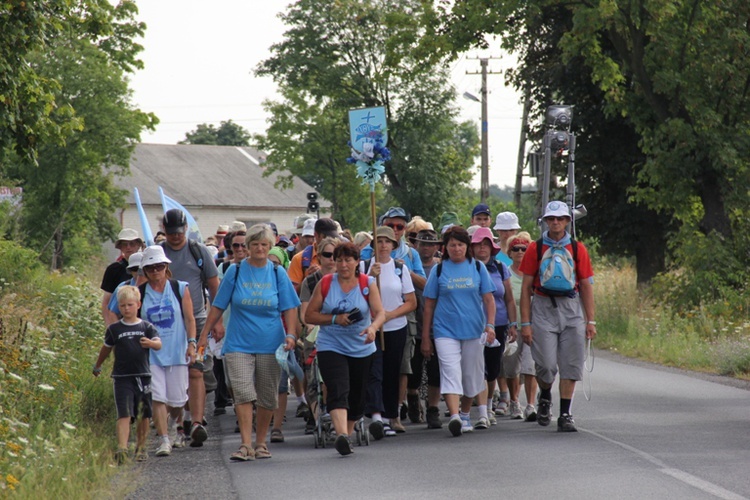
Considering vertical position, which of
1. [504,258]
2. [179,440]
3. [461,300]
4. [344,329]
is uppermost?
[504,258]

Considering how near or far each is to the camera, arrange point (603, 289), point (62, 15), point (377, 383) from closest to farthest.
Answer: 1. point (377, 383)
2. point (62, 15)
3. point (603, 289)

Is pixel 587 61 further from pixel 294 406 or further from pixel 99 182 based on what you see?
pixel 99 182

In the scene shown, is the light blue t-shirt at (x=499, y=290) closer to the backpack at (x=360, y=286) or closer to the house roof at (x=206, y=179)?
the backpack at (x=360, y=286)

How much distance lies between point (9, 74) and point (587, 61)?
13.9 metres

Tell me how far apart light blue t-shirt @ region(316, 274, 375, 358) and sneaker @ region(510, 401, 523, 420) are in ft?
9.31

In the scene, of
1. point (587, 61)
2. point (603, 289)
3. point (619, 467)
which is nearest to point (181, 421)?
point (619, 467)

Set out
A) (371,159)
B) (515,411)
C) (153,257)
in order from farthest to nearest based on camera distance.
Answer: (515,411) → (371,159) → (153,257)

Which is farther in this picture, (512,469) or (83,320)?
(83,320)

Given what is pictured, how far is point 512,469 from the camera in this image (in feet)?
29.9

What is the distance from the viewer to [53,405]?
10.7 m

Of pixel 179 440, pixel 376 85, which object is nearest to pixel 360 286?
pixel 179 440

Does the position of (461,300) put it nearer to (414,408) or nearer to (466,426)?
(466,426)

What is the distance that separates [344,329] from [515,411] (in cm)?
309

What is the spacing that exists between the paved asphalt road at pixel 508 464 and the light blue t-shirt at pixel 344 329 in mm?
900
